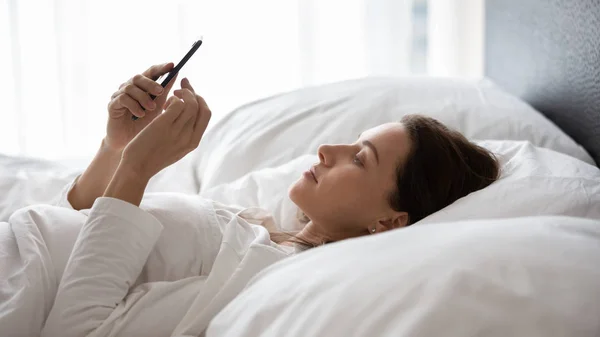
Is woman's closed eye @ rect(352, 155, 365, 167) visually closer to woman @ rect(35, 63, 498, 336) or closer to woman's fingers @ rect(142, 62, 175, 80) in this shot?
woman @ rect(35, 63, 498, 336)

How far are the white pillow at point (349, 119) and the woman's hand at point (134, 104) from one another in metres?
0.31

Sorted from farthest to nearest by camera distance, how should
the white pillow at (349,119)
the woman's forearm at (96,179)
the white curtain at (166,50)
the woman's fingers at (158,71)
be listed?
the white curtain at (166,50) < the white pillow at (349,119) < the woman's forearm at (96,179) < the woman's fingers at (158,71)

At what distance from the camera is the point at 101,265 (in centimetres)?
105

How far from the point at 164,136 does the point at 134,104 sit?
0.11m

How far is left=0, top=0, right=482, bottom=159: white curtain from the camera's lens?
2.48 meters

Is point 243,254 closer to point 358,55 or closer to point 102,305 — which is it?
point 102,305

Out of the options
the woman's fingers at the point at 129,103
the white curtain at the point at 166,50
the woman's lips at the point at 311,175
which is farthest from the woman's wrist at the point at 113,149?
the white curtain at the point at 166,50

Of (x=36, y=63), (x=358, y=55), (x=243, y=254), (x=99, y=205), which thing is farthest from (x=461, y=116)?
(x=36, y=63)

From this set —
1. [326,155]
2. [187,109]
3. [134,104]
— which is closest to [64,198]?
[134,104]

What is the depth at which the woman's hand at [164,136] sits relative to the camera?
3.73 feet

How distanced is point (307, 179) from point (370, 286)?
0.52m

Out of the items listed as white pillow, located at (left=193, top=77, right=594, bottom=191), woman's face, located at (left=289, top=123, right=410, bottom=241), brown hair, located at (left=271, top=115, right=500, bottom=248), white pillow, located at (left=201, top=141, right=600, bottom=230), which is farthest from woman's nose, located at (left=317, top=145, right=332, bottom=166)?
white pillow, located at (left=193, top=77, right=594, bottom=191)

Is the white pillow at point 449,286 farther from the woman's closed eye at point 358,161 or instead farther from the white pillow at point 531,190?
the woman's closed eye at point 358,161

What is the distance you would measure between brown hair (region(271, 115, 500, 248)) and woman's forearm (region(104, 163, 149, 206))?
0.40 m
